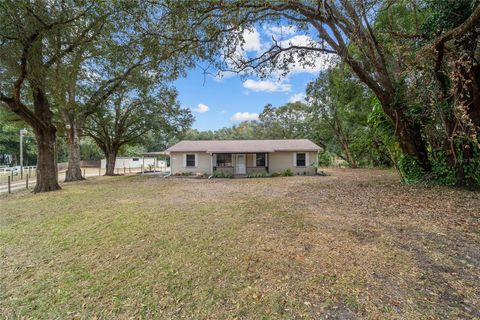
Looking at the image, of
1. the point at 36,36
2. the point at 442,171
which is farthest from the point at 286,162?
the point at 36,36

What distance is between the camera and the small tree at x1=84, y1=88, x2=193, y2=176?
19094 mm

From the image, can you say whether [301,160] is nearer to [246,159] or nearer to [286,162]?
[286,162]

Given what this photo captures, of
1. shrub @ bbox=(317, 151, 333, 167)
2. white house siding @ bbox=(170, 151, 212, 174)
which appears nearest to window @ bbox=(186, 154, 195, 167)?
white house siding @ bbox=(170, 151, 212, 174)

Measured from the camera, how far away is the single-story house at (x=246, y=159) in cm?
1847

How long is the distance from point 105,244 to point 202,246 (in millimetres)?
1822

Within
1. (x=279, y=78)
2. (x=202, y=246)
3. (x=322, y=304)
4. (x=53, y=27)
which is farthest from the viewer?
(x=279, y=78)

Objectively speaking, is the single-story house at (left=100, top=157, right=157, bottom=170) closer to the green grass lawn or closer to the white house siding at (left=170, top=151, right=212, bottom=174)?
the white house siding at (left=170, top=151, right=212, bottom=174)

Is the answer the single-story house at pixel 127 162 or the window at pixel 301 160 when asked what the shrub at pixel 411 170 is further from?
the single-story house at pixel 127 162

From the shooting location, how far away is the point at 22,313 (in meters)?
2.56

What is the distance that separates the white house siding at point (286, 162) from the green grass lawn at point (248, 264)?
12.2 metres

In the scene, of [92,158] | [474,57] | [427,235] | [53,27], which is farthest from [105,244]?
[92,158]

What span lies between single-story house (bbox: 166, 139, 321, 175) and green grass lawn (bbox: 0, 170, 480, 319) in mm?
12282

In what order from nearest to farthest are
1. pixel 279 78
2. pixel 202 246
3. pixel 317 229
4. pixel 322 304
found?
pixel 322 304 < pixel 202 246 < pixel 317 229 < pixel 279 78

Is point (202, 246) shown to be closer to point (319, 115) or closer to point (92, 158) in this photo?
point (319, 115)
